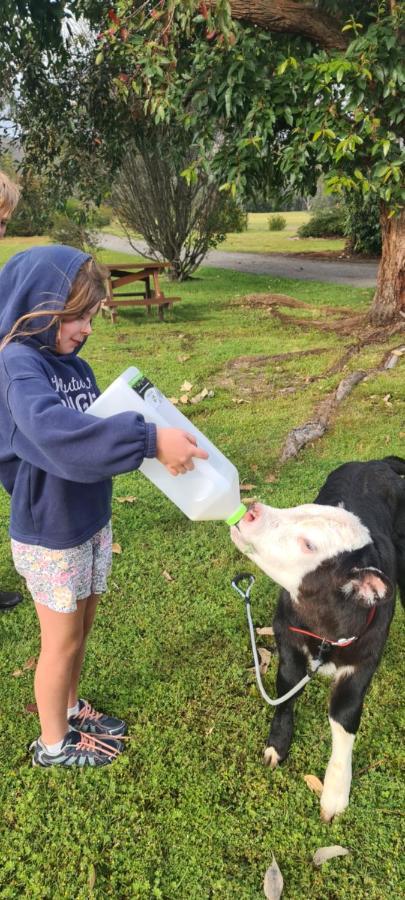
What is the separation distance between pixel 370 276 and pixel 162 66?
1004 cm

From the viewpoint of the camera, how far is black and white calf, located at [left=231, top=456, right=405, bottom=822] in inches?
85.3

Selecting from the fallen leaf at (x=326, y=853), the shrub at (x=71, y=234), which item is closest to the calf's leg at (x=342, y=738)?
the fallen leaf at (x=326, y=853)

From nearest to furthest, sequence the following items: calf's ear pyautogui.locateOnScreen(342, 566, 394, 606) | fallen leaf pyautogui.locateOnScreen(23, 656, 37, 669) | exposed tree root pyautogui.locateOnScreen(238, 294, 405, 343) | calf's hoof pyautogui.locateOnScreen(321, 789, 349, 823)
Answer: calf's ear pyautogui.locateOnScreen(342, 566, 394, 606) → calf's hoof pyautogui.locateOnScreen(321, 789, 349, 823) → fallen leaf pyautogui.locateOnScreen(23, 656, 37, 669) → exposed tree root pyautogui.locateOnScreen(238, 294, 405, 343)

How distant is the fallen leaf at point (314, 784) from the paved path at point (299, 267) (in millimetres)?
13440

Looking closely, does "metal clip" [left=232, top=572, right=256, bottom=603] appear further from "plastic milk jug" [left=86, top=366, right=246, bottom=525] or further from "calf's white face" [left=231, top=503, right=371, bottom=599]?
"plastic milk jug" [left=86, top=366, right=246, bottom=525]

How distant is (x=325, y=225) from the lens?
2892cm

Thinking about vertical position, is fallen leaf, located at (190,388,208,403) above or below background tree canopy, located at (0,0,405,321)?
below

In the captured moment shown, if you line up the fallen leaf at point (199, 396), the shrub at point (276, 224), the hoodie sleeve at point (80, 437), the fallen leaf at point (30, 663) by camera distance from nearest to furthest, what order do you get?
1. the hoodie sleeve at point (80, 437)
2. the fallen leaf at point (30, 663)
3. the fallen leaf at point (199, 396)
4. the shrub at point (276, 224)

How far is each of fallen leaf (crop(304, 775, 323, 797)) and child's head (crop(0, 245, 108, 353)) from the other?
2.03 m

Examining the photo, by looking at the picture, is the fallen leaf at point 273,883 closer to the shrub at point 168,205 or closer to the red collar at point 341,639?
the red collar at point 341,639

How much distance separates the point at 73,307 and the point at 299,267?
1833 centimetres

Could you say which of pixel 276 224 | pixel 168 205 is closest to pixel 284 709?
pixel 168 205

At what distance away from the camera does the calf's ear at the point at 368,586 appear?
2037 mm

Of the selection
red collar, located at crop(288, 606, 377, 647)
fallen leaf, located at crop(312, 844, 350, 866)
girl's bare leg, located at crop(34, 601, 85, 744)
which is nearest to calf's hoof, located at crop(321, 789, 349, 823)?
fallen leaf, located at crop(312, 844, 350, 866)
